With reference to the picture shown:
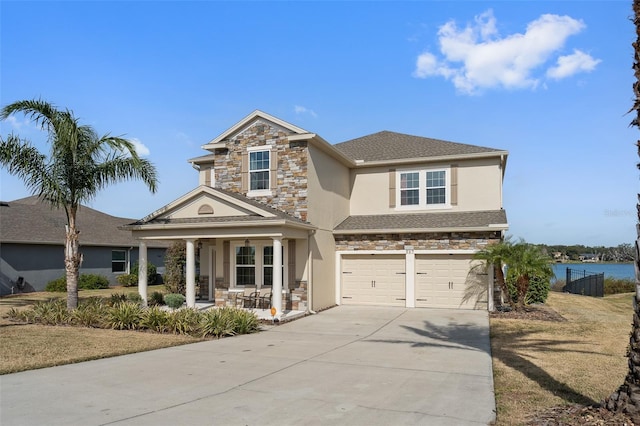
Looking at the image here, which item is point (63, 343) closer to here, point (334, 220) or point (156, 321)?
point (156, 321)

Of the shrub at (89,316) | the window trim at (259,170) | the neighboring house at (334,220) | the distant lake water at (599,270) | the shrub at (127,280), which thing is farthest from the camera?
the distant lake water at (599,270)

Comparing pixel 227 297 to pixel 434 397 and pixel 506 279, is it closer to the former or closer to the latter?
pixel 506 279

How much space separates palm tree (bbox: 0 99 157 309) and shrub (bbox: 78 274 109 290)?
38.5ft

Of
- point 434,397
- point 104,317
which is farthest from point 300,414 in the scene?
point 104,317

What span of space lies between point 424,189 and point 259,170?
22.1ft

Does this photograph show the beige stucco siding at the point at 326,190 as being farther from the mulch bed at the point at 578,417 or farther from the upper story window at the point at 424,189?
the mulch bed at the point at 578,417

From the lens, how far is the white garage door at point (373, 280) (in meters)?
18.1

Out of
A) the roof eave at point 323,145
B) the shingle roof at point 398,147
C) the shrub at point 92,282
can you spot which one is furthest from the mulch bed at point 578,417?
the shrub at point 92,282

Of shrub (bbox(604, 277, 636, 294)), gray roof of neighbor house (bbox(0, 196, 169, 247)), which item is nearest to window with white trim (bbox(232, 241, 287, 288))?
gray roof of neighbor house (bbox(0, 196, 169, 247))

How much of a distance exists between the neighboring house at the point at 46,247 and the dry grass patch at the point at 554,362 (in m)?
19.7

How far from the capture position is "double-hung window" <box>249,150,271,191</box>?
56.0ft

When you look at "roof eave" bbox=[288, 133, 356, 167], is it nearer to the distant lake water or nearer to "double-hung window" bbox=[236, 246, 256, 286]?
→ "double-hung window" bbox=[236, 246, 256, 286]

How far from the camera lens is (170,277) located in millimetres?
20453

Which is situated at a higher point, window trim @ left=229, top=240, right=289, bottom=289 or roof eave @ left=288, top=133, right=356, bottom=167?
roof eave @ left=288, top=133, right=356, bottom=167
